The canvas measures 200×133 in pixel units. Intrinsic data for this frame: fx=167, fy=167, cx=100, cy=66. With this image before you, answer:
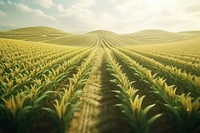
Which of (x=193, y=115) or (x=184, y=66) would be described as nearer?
(x=193, y=115)

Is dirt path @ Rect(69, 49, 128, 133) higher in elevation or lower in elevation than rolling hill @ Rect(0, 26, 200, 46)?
higher

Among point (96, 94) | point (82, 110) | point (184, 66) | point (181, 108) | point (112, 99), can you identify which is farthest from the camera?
point (184, 66)

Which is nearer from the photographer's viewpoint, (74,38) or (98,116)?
(98,116)

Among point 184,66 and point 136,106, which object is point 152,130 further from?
point 184,66

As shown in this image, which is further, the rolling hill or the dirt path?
the rolling hill

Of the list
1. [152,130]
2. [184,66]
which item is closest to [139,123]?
[152,130]

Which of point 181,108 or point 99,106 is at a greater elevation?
point 181,108

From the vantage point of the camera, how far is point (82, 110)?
5434 mm

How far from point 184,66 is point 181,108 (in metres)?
8.64

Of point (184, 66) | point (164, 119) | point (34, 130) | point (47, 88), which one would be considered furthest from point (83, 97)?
point (184, 66)

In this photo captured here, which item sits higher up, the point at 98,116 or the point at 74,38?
the point at 98,116

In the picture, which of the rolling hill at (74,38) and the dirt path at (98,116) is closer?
the dirt path at (98,116)

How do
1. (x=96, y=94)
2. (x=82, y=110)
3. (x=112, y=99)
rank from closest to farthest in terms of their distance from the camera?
(x=82, y=110) → (x=112, y=99) → (x=96, y=94)

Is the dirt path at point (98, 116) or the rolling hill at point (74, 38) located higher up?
the dirt path at point (98, 116)
